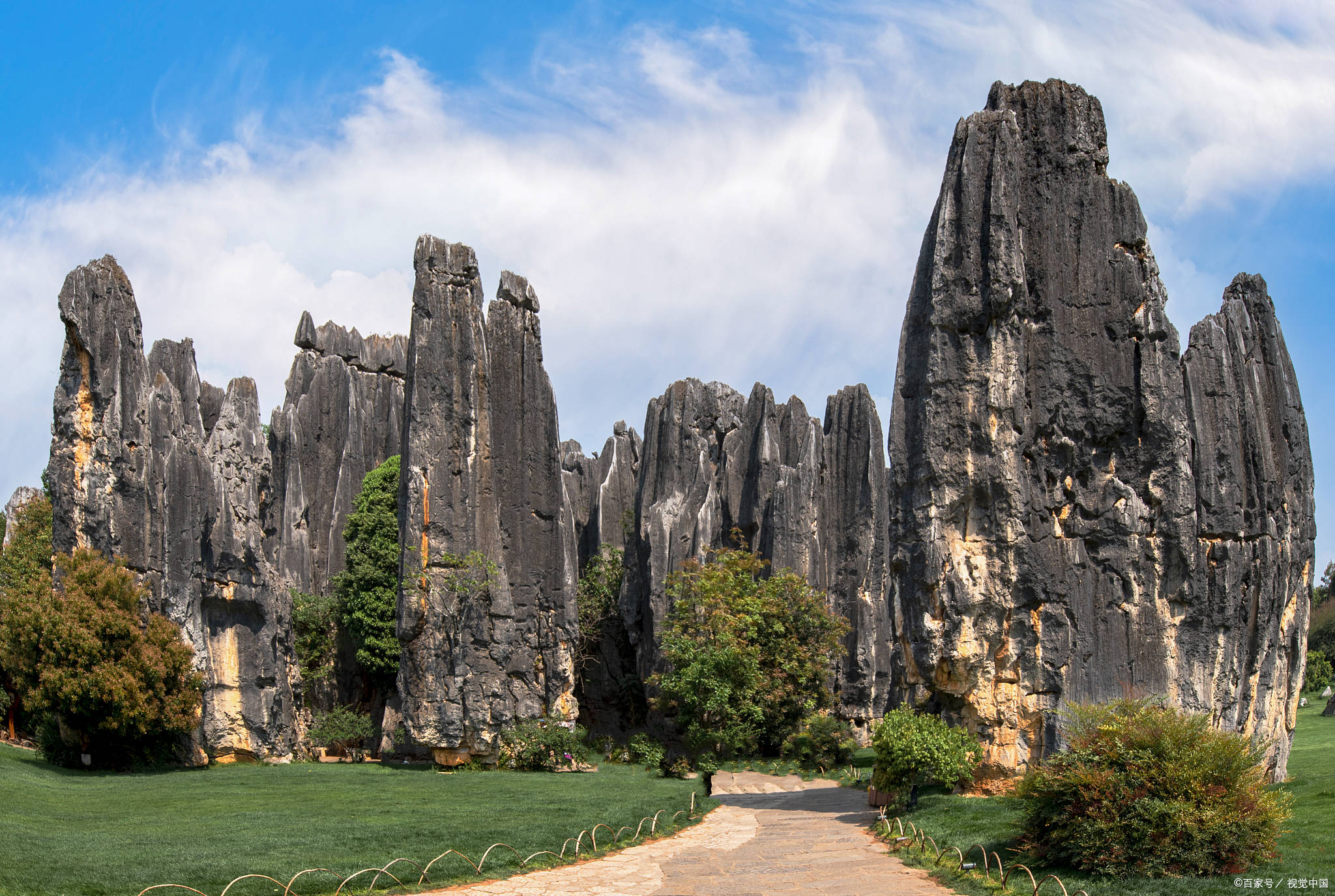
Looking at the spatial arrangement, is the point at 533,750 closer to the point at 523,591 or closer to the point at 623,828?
the point at 523,591

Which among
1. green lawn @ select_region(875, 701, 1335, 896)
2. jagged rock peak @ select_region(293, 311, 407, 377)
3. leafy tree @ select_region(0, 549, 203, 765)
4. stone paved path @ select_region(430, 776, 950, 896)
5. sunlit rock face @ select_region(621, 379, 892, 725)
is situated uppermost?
jagged rock peak @ select_region(293, 311, 407, 377)

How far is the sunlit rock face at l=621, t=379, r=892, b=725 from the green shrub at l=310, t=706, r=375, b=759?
9144mm

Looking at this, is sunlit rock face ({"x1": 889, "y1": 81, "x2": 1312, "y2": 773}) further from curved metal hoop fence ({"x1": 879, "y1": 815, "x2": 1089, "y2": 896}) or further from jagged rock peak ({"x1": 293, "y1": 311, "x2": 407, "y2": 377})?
jagged rock peak ({"x1": 293, "y1": 311, "x2": 407, "y2": 377})

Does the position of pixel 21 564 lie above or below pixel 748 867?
above

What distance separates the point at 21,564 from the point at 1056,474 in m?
33.2

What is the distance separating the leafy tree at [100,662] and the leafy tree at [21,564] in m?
0.91

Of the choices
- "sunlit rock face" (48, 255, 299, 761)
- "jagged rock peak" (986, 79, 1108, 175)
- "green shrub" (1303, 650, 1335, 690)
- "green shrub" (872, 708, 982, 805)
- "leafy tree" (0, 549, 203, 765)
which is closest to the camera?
"green shrub" (872, 708, 982, 805)

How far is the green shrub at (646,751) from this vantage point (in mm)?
28375

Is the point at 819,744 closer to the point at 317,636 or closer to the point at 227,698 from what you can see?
the point at 227,698

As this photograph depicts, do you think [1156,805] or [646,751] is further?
[646,751]

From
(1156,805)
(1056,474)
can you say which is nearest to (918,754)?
(1056,474)

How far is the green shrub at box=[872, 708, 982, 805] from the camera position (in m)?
17.4

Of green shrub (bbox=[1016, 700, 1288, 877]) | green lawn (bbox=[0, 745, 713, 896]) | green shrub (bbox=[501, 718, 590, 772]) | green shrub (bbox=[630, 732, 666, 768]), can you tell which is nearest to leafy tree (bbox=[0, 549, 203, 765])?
green lawn (bbox=[0, 745, 713, 896])

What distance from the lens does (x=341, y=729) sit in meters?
→ 30.6
